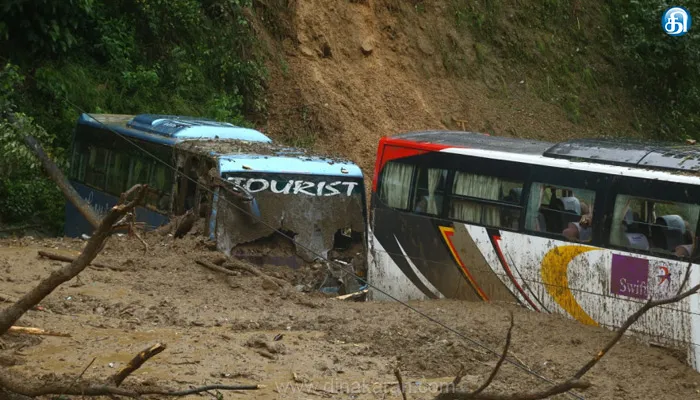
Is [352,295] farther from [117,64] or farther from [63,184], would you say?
[117,64]

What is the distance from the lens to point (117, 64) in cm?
2036

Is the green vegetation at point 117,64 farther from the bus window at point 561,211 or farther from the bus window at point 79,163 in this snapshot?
the bus window at point 561,211

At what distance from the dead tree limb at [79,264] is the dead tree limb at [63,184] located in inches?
319

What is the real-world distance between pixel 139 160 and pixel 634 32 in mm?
16786

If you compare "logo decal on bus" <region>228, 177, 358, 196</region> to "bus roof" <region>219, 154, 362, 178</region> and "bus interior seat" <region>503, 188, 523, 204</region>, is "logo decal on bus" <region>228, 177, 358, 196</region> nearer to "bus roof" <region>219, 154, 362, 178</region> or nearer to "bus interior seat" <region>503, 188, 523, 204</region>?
"bus roof" <region>219, 154, 362, 178</region>

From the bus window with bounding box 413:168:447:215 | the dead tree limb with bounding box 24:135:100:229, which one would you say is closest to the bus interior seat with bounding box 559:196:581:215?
the bus window with bounding box 413:168:447:215

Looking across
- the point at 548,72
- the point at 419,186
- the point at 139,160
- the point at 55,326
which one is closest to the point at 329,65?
the point at 548,72

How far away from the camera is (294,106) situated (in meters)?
21.8

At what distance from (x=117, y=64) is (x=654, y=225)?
12.8 metres

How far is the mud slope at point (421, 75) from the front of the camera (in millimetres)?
21844

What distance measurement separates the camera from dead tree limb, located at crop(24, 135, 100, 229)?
14.8 meters

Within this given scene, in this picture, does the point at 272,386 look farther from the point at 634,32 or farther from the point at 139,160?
the point at 634,32

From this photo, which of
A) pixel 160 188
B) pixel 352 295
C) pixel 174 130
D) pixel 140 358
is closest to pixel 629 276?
pixel 352 295

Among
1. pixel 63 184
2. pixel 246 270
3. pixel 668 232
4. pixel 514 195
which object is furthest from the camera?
pixel 63 184
